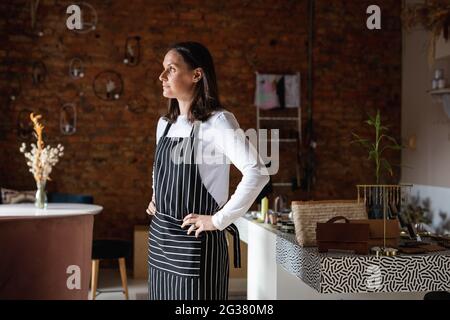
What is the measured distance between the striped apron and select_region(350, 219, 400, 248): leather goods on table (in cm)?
80

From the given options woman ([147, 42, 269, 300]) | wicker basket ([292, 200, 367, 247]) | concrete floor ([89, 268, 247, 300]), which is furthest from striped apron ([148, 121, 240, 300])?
concrete floor ([89, 268, 247, 300])

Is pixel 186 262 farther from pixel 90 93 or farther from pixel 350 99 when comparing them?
pixel 350 99

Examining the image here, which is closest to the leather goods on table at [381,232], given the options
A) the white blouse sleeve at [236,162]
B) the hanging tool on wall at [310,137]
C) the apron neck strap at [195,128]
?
the white blouse sleeve at [236,162]

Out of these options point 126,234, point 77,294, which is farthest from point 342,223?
point 126,234

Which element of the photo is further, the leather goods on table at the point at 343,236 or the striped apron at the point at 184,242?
the leather goods on table at the point at 343,236

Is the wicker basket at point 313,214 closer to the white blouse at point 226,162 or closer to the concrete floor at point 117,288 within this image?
the white blouse at point 226,162

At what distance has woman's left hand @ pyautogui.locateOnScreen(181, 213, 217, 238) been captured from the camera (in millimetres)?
1928

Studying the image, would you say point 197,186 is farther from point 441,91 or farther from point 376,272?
point 441,91

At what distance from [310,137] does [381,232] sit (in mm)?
3895

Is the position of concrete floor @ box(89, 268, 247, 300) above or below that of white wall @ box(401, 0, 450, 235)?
below

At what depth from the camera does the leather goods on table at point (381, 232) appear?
99.6 inches

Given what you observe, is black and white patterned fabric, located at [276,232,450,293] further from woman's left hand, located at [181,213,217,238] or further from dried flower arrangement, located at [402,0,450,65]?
dried flower arrangement, located at [402,0,450,65]

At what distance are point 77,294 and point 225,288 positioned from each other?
2.00m
